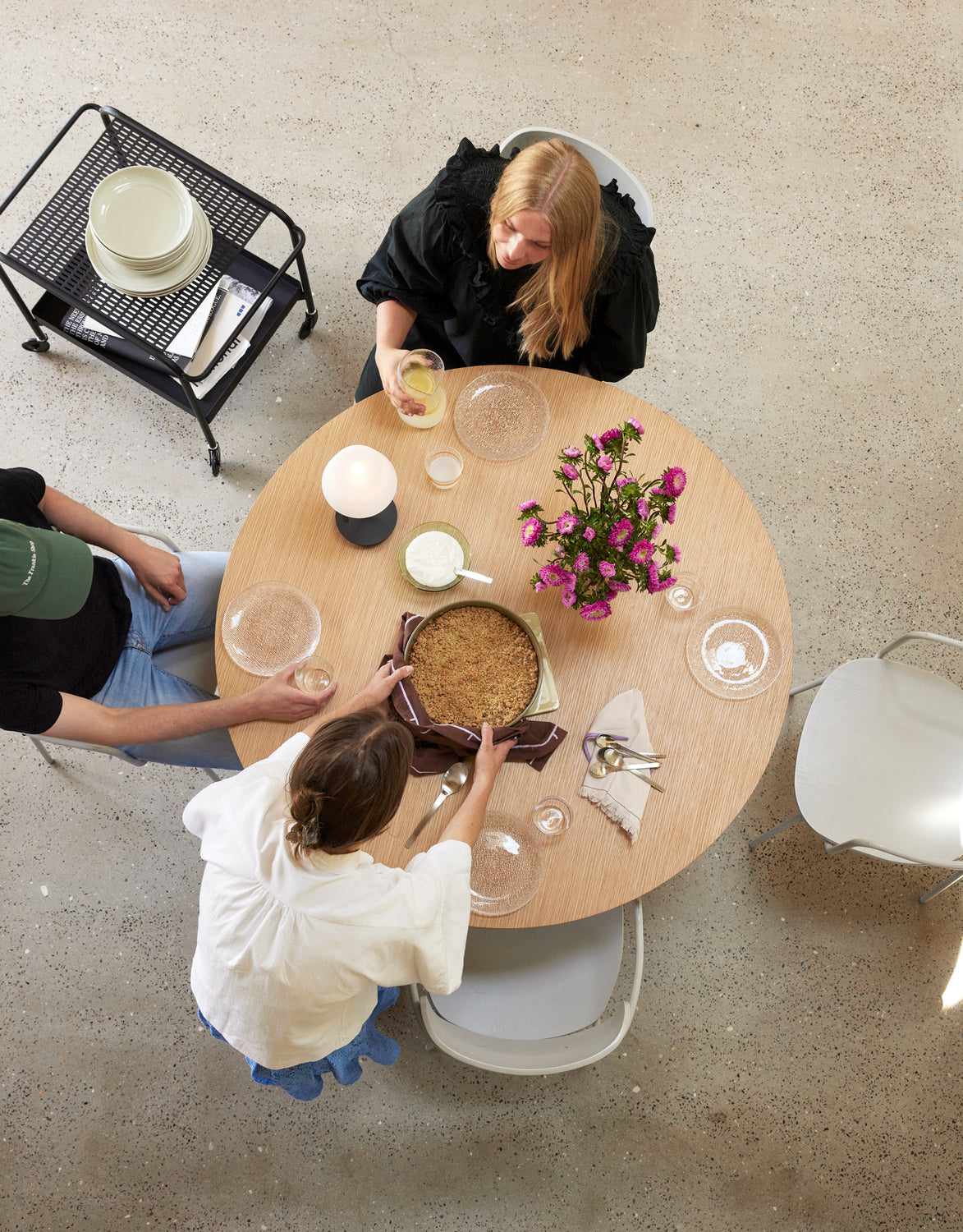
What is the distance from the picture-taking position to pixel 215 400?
2248mm

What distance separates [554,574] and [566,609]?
173mm

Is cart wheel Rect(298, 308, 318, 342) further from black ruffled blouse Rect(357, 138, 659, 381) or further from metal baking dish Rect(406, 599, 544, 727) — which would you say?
metal baking dish Rect(406, 599, 544, 727)

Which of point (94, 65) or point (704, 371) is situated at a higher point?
point (704, 371)

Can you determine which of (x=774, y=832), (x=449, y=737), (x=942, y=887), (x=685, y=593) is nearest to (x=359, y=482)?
(x=449, y=737)

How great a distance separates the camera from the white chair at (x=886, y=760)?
1.87m

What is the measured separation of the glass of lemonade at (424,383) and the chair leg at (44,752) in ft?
4.47

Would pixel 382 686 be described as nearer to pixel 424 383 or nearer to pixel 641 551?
pixel 641 551

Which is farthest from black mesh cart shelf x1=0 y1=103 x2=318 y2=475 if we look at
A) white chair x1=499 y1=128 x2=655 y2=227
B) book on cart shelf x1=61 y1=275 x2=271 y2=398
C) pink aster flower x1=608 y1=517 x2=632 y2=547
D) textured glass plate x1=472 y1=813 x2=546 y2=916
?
textured glass plate x1=472 y1=813 x2=546 y2=916

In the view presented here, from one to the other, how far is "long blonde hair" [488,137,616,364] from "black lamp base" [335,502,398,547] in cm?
46

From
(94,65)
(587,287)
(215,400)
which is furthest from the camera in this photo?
(94,65)

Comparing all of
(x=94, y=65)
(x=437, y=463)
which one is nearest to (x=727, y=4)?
(x=94, y=65)

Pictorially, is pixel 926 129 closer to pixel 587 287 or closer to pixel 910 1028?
pixel 587 287

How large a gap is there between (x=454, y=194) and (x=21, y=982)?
217 centimetres

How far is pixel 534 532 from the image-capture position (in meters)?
1.41
